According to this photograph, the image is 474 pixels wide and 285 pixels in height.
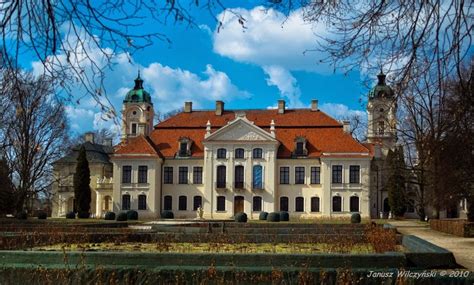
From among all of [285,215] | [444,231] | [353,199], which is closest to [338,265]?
[444,231]

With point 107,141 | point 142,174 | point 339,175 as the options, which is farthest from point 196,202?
point 107,141

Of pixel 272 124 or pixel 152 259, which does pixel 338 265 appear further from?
pixel 272 124

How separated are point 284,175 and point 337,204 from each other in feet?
15.4

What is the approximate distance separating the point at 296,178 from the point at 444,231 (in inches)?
826

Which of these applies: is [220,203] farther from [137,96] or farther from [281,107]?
[137,96]

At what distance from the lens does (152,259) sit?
10555mm

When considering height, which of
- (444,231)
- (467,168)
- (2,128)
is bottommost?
(444,231)

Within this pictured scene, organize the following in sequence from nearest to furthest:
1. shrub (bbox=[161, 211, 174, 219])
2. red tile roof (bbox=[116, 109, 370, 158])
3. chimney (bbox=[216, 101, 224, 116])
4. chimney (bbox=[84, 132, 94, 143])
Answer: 1. shrub (bbox=[161, 211, 174, 219])
2. red tile roof (bbox=[116, 109, 370, 158])
3. chimney (bbox=[216, 101, 224, 116])
4. chimney (bbox=[84, 132, 94, 143])

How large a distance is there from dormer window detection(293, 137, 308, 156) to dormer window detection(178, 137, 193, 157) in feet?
27.9

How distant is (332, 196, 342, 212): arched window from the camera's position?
46.8m

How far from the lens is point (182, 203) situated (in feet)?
159

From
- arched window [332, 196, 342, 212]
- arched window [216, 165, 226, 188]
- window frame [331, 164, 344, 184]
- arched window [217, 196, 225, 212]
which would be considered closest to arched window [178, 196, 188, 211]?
arched window [217, 196, 225, 212]

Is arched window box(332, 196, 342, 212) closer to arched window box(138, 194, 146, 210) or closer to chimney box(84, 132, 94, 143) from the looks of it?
arched window box(138, 194, 146, 210)

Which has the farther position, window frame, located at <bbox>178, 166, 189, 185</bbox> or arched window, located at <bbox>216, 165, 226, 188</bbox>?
window frame, located at <bbox>178, 166, 189, 185</bbox>
